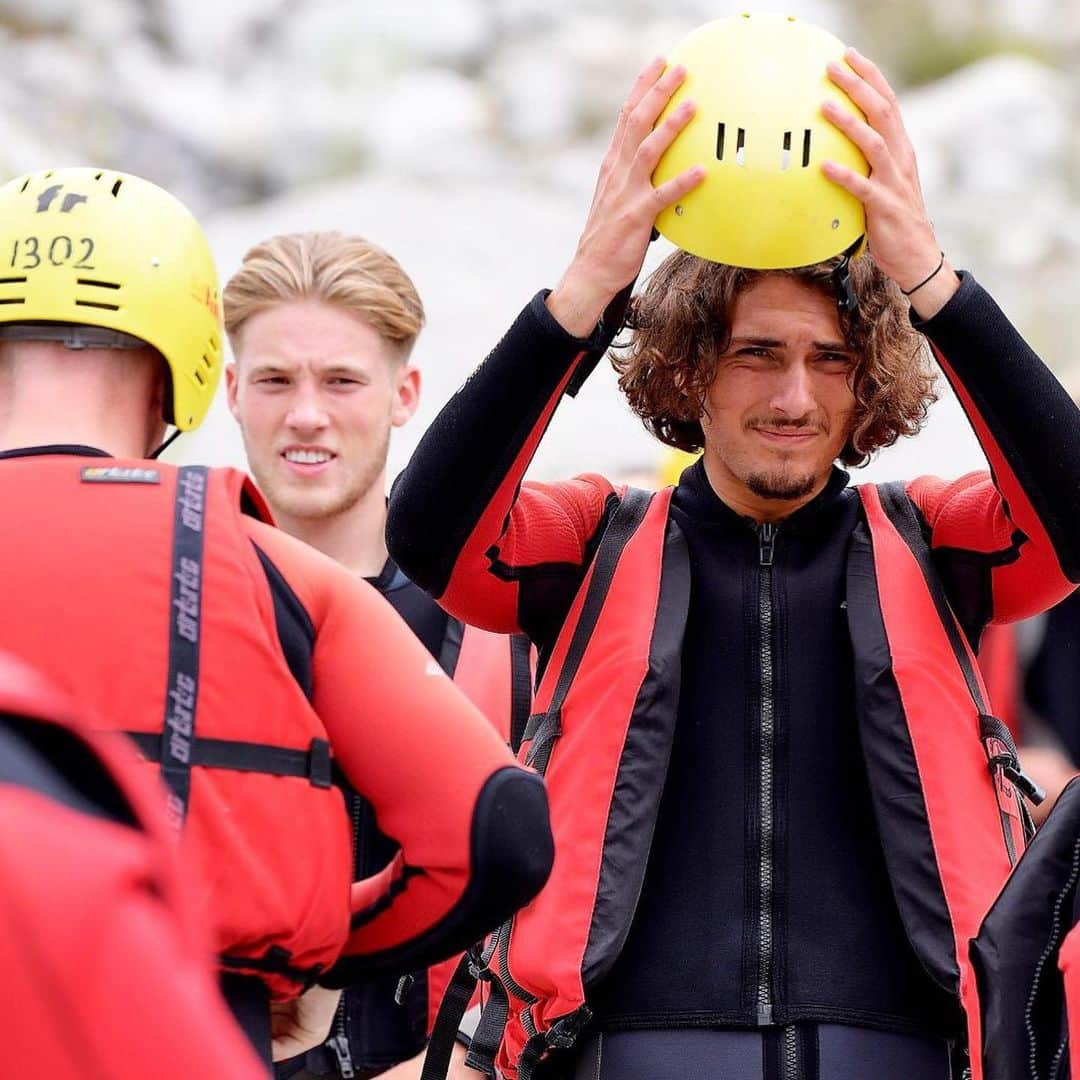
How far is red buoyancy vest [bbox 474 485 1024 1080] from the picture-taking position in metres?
3.36

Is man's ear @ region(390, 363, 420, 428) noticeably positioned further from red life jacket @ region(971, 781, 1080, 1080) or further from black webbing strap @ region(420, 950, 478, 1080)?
red life jacket @ region(971, 781, 1080, 1080)

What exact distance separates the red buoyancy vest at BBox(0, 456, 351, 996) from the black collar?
0.08 metres

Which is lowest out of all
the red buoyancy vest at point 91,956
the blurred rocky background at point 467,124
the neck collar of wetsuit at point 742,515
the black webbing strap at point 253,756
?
the red buoyancy vest at point 91,956

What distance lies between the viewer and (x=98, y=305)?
301 centimetres

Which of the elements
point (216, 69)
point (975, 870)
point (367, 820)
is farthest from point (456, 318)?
point (975, 870)

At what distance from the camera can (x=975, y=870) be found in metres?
3.35

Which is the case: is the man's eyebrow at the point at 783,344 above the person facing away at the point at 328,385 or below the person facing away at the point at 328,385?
below

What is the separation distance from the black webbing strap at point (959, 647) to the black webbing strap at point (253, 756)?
1317mm

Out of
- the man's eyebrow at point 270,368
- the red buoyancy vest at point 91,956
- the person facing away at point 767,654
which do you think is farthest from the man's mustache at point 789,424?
the red buoyancy vest at point 91,956

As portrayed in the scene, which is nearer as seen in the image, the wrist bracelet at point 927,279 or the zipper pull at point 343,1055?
the wrist bracelet at point 927,279

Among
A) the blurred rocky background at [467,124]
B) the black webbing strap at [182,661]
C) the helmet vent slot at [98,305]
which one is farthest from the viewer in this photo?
the blurred rocky background at [467,124]

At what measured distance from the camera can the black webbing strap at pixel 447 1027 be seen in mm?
3619

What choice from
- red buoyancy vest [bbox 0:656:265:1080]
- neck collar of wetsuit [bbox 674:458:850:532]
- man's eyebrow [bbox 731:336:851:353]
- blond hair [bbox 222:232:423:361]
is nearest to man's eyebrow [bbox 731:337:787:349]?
man's eyebrow [bbox 731:336:851:353]

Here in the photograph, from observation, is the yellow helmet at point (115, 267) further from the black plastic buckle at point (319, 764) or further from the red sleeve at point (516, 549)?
the black plastic buckle at point (319, 764)
